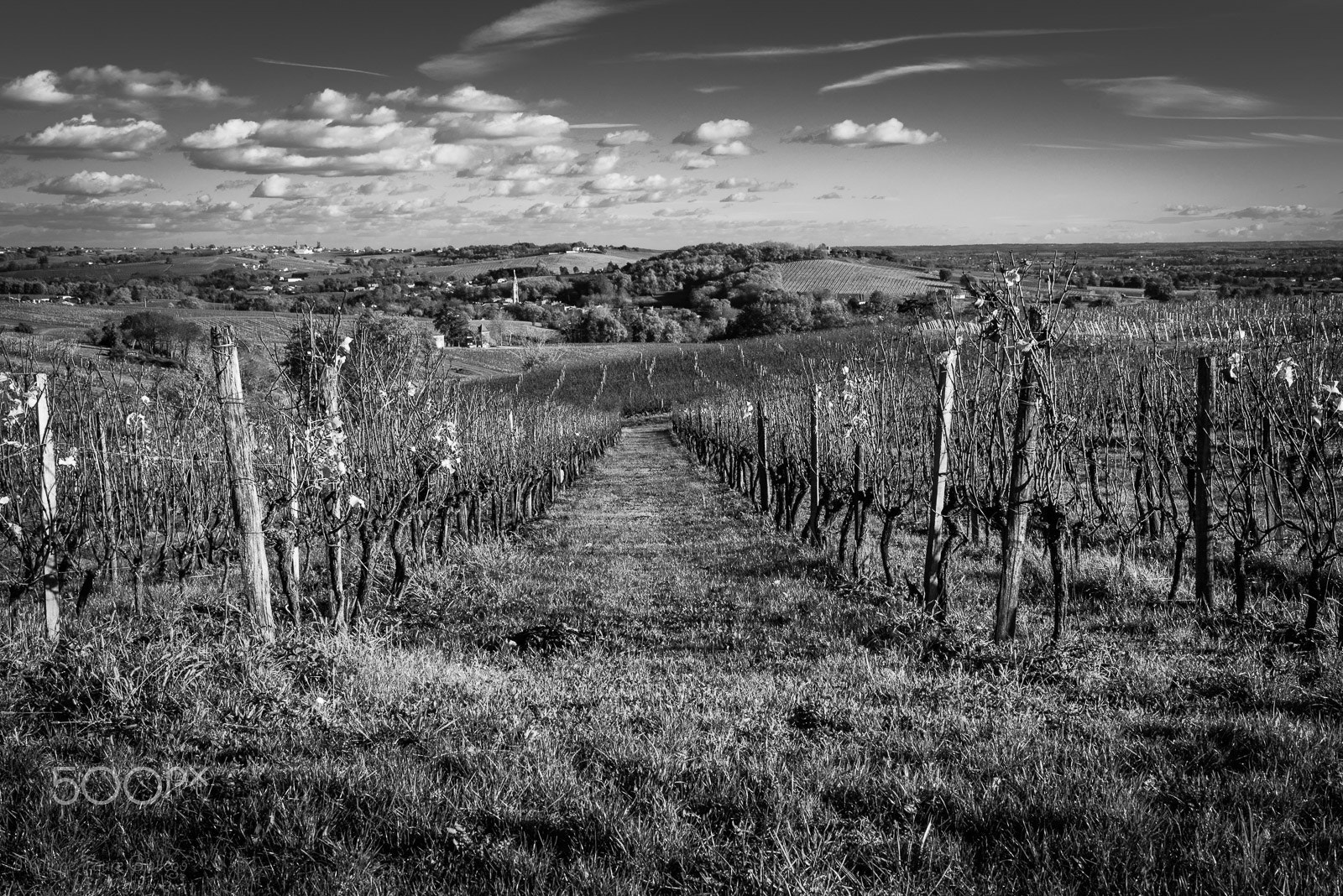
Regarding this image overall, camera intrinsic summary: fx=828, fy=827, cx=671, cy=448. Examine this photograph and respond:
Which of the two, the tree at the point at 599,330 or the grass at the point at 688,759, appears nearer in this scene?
the grass at the point at 688,759

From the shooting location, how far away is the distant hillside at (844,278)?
92.2 metres

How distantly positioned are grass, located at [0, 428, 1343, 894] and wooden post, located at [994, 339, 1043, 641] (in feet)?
0.91

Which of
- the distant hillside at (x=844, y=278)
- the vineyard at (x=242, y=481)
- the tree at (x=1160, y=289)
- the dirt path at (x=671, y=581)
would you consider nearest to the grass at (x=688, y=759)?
the dirt path at (x=671, y=581)

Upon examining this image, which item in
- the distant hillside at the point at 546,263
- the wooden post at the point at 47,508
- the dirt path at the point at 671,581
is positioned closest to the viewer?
the wooden post at the point at 47,508

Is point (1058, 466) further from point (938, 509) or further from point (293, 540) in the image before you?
point (293, 540)

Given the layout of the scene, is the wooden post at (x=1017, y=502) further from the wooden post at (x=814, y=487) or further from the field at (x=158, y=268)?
the field at (x=158, y=268)

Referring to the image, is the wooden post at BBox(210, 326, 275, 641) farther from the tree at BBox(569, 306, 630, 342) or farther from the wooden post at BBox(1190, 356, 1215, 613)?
the tree at BBox(569, 306, 630, 342)

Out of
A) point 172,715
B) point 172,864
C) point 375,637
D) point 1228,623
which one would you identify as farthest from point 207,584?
point 1228,623

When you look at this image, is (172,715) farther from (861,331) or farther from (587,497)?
(861,331)

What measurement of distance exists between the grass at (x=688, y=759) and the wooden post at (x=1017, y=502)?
10.9 inches

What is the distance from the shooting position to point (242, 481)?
5.72 meters

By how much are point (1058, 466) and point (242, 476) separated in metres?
6.21

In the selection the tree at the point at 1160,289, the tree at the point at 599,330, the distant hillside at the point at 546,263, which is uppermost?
the distant hillside at the point at 546,263

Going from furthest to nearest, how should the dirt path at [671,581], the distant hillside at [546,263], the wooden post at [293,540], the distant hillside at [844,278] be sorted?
the distant hillside at [546,263] < the distant hillside at [844,278] < the dirt path at [671,581] < the wooden post at [293,540]
